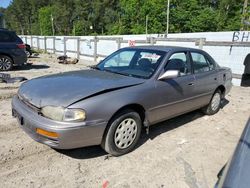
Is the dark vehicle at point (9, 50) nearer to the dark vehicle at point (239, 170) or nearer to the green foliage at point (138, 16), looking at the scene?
the dark vehicle at point (239, 170)

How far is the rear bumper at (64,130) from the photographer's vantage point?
9.39 ft

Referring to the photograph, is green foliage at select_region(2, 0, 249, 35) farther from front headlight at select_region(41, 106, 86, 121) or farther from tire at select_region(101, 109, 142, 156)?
front headlight at select_region(41, 106, 86, 121)

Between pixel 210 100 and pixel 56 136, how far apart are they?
11.9 feet

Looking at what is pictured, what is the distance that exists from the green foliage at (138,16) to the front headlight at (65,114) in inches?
475

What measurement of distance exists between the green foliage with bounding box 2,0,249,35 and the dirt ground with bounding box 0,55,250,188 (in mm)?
10483

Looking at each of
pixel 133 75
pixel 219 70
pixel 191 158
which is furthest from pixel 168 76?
pixel 219 70

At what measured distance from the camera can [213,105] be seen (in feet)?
17.9

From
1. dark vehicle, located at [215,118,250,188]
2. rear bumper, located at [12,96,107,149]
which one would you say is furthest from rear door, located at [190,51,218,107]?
dark vehicle, located at [215,118,250,188]

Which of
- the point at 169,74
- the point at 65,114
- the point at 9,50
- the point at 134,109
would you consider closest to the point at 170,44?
the point at 9,50

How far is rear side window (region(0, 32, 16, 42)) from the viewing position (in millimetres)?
10455

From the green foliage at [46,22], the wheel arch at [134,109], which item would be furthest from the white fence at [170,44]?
the green foliage at [46,22]

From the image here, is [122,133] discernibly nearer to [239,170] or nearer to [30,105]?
[30,105]

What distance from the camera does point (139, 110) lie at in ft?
12.0

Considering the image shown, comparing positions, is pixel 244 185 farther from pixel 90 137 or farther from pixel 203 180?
pixel 90 137
